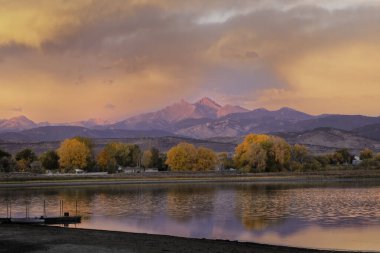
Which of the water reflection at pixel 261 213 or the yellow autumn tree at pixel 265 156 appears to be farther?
the yellow autumn tree at pixel 265 156

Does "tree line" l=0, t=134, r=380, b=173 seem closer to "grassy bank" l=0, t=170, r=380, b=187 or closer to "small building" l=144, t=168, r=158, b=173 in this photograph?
"small building" l=144, t=168, r=158, b=173

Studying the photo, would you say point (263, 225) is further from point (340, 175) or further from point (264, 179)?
point (340, 175)

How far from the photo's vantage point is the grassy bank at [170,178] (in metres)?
144

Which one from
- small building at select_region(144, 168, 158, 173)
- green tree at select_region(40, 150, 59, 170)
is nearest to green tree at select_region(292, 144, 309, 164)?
small building at select_region(144, 168, 158, 173)

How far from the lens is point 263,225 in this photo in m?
45.9

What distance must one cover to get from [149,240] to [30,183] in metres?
113

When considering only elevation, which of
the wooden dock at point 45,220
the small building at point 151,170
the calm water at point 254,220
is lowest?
the calm water at point 254,220

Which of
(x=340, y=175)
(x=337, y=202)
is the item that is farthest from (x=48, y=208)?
(x=340, y=175)

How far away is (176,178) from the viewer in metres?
155

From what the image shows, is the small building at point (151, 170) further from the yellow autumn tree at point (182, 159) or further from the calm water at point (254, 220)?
the calm water at point (254, 220)

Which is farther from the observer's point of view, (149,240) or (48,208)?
(48,208)

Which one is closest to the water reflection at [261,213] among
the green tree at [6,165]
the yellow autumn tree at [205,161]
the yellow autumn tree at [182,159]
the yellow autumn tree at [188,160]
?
the yellow autumn tree at [182,159]

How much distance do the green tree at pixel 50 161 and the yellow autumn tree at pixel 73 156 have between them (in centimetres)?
1019

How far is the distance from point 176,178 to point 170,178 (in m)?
2.15
